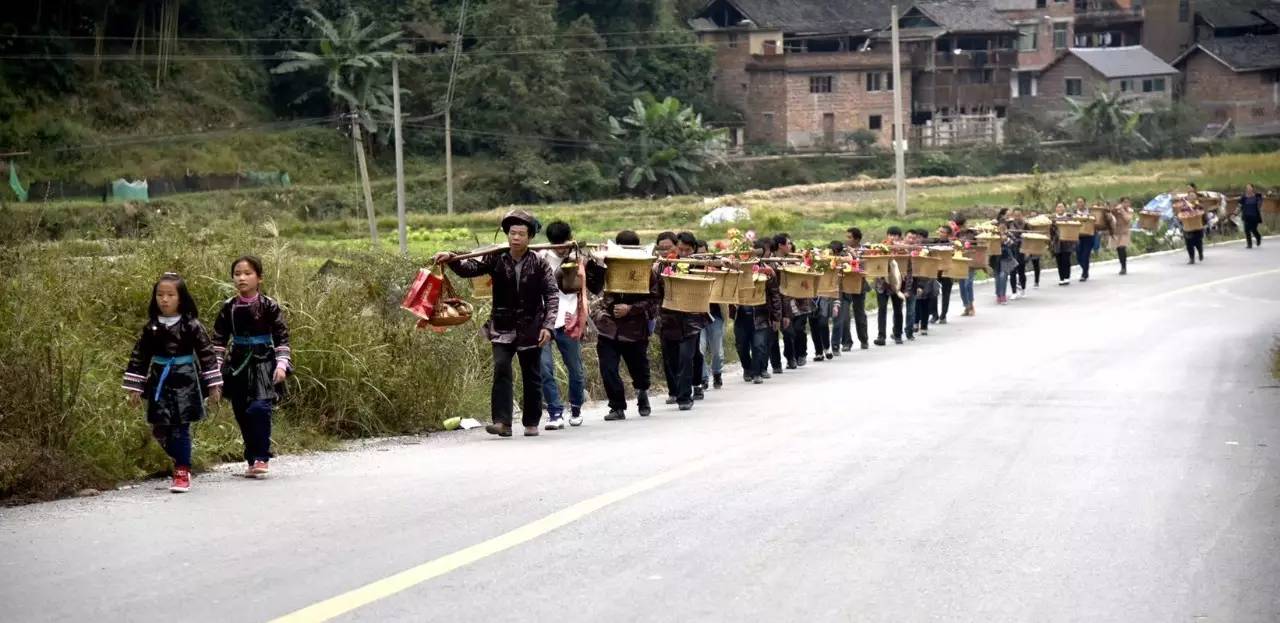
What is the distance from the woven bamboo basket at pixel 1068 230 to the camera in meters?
Result: 36.0

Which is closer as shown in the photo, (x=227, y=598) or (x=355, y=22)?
(x=227, y=598)

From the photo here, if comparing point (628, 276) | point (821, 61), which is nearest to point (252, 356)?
point (628, 276)

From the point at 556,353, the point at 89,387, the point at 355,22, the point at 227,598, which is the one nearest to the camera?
the point at 227,598

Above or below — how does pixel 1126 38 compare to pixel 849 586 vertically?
above

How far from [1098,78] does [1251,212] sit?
51.4 m

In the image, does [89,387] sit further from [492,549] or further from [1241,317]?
[1241,317]

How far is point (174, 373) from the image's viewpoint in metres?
10.9

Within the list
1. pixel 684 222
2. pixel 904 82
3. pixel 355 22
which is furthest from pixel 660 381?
pixel 904 82

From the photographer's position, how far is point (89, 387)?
12.2 metres

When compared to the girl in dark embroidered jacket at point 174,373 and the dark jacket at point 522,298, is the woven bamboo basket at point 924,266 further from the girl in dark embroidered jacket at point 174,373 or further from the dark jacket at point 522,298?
the girl in dark embroidered jacket at point 174,373

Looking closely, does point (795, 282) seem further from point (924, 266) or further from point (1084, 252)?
point (1084, 252)

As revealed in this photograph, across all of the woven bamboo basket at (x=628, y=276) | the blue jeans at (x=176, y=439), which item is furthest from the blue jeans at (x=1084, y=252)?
the blue jeans at (x=176, y=439)

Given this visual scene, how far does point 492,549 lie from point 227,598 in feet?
4.97

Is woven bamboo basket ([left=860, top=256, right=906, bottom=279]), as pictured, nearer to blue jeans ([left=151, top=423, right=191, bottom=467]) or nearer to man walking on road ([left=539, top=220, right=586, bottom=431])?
man walking on road ([left=539, top=220, right=586, bottom=431])
